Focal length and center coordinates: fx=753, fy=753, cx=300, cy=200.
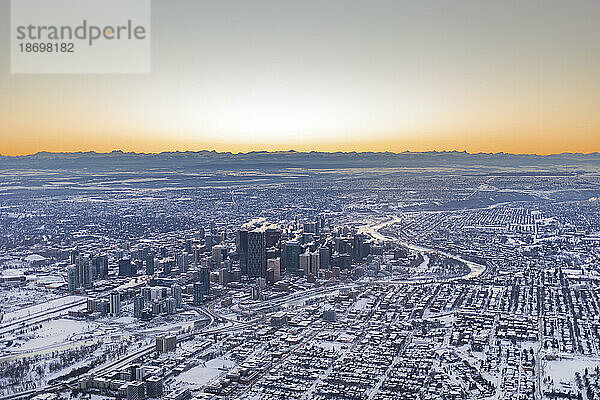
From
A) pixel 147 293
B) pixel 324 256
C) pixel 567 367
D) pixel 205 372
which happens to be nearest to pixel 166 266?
pixel 147 293

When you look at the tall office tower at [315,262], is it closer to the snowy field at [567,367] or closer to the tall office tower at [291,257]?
the tall office tower at [291,257]

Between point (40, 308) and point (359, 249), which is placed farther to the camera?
point (359, 249)

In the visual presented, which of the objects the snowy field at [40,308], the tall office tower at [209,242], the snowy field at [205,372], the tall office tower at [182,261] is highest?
the tall office tower at [209,242]

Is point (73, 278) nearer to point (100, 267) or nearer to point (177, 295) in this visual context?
point (100, 267)

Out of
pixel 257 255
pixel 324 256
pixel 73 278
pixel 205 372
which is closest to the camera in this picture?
pixel 205 372

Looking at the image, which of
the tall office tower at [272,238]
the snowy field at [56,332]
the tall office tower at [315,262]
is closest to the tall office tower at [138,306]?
the snowy field at [56,332]
